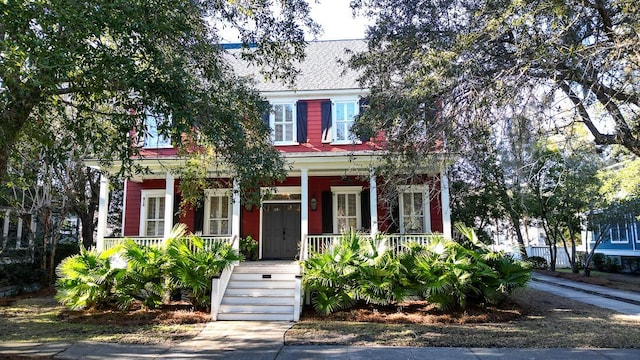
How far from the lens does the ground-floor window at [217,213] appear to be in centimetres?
1467

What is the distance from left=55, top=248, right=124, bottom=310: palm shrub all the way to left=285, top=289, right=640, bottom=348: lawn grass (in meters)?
4.75

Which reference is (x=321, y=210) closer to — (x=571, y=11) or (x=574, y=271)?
(x=571, y=11)

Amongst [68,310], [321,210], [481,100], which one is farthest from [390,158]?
[68,310]

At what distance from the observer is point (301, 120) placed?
14.8 metres

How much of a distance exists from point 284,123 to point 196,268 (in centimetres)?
665

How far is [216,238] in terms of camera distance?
12.3 meters

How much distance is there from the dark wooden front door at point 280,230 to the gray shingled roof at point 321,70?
13.7 ft

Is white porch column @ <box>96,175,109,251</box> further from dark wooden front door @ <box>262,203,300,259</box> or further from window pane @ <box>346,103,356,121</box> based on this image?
window pane @ <box>346,103,356,121</box>

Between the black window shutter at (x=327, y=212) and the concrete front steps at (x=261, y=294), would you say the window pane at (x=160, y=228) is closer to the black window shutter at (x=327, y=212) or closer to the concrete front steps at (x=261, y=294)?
the concrete front steps at (x=261, y=294)

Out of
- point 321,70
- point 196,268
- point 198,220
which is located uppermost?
point 321,70

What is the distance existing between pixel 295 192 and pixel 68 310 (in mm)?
7435

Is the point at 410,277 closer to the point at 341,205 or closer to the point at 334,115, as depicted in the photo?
the point at 341,205

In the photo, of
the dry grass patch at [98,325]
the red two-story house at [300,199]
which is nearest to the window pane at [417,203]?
the red two-story house at [300,199]

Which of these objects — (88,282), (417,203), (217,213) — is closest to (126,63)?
(88,282)
